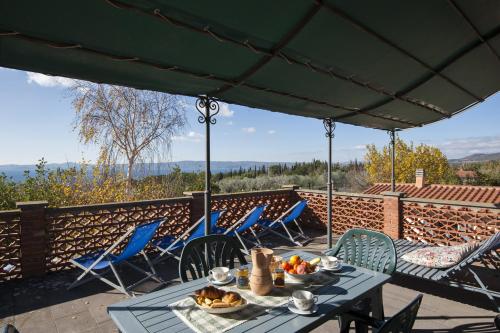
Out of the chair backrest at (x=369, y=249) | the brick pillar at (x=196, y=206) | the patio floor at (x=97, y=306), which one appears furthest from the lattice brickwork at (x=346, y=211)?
the chair backrest at (x=369, y=249)

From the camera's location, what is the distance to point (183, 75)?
2895 millimetres

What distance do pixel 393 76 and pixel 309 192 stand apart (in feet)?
14.1

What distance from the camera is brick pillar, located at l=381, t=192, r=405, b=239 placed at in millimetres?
5855

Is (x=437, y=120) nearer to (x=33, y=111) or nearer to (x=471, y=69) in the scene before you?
(x=471, y=69)

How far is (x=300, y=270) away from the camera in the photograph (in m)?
2.21

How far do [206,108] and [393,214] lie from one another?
13.8 ft

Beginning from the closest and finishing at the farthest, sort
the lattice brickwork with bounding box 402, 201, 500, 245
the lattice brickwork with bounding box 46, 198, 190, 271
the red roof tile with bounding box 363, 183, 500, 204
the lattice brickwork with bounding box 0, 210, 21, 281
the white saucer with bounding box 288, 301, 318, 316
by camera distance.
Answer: the white saucer with bounding box 288, 301, 318, 316
the lattice brickwork with bounding box 0, 210, 21, 281
the lattice brickwork with bounding box 46, 198, 190, 271
the lattice brickwork with bounding box 402, 201, 500, 245
the red roof tile with bounding box 363, 183, 500, 204

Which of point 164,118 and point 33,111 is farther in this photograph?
point 33,111

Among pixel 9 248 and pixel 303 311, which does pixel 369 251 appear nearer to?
pixel 303 311

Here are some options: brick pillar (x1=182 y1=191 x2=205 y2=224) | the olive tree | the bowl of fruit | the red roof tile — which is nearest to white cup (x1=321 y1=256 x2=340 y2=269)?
the bowl of fruit

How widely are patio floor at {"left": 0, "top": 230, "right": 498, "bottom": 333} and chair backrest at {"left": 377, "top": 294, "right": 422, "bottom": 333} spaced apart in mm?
1835

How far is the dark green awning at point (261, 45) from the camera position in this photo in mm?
1937

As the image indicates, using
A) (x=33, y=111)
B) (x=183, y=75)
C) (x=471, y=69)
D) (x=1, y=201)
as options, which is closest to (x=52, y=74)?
(x=183, y=75)

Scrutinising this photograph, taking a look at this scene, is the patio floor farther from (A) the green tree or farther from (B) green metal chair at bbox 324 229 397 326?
(A) the green tree
